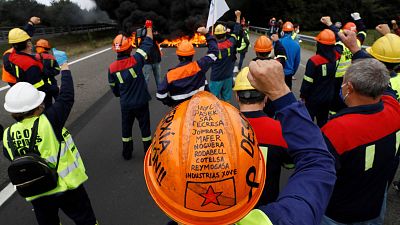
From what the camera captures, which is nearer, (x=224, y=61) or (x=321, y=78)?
(x=321, y=78)

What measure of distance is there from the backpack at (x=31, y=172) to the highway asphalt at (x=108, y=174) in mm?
1196

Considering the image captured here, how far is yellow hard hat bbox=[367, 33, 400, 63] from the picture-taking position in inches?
109

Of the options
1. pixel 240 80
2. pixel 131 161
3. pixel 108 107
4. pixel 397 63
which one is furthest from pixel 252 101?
pixel 108 107

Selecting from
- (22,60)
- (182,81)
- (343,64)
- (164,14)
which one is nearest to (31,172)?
(182,81)

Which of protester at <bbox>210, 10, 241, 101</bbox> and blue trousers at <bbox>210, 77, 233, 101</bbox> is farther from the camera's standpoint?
blue trousers at <bbox>210, 77, 233, 101</bbox>

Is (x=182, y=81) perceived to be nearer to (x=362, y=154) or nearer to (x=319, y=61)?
(x=319, y=61)

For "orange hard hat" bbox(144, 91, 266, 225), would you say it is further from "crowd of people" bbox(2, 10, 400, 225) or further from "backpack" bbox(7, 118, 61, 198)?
"backpack" bbox(7, 118, 61, 198)

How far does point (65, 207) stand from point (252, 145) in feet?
7.58

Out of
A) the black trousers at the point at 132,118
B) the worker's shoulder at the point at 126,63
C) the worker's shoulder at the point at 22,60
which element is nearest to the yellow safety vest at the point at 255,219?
the worker's shoulder at the point at 126,63

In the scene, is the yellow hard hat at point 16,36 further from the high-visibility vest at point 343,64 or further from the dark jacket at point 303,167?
the high-visibility vest at point 343,64

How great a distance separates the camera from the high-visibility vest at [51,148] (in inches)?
98.5

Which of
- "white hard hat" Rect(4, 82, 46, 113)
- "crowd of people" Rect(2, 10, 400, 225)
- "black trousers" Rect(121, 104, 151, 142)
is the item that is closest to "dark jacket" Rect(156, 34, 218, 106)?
"crowd of people" Rect(2, 10, 400, 225)

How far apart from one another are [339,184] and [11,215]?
368cm

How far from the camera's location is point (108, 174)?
451cm
